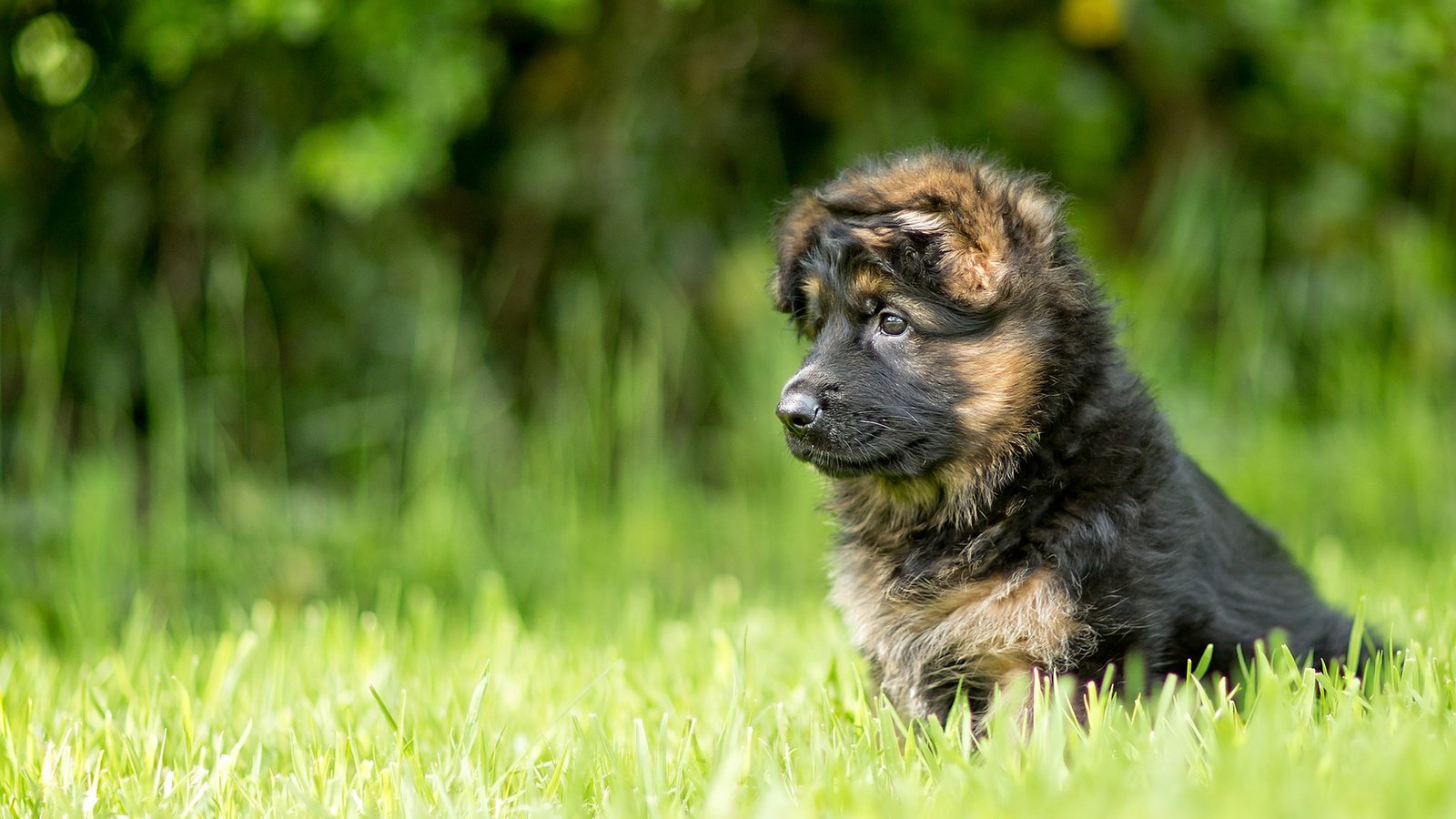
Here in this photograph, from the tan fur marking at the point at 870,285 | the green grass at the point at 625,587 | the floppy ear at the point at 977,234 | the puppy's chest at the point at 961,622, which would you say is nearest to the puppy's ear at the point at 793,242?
the tan fur marking at the point at 870,285

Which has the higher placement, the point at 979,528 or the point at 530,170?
the point at 530,170

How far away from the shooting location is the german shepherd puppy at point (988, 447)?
10.1ft

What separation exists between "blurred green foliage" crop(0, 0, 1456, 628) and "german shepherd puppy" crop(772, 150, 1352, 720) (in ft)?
9.00

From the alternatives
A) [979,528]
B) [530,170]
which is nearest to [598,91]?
[530,170]

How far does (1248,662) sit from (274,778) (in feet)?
6.99

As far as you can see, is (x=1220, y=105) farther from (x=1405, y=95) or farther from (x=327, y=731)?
(x=327, y=731)

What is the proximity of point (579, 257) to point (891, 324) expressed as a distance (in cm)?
397

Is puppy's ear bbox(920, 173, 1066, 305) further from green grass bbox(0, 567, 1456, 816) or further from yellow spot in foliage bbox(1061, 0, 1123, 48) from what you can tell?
yellow spot in foliage bbox(1061, 0, 1123, 48)

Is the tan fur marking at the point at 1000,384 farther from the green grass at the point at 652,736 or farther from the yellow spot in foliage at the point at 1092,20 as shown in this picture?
the yellow spot in foliage at the point at 1092,20

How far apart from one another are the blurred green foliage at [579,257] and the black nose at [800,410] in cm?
276

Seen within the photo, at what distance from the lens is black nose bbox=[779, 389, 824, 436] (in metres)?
3.26

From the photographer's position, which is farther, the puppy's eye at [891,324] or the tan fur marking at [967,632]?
the puppy's eye at [891,324]

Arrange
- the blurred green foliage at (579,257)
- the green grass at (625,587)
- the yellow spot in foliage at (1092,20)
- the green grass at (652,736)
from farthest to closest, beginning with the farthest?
1. the yellow spot in foliage at (1092,20)
2. the blurred green foliage at (579,257)
3. the green grass at (625,587)
4. the green grass at (652,736)

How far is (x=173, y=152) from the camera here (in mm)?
6348
